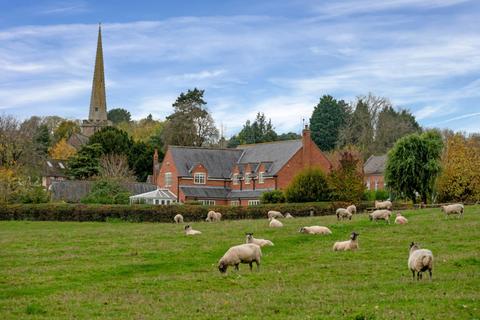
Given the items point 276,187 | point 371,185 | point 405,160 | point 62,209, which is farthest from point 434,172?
point 371,185

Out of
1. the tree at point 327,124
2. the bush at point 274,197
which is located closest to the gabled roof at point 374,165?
the tree at point 327,124

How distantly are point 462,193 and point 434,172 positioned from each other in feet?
22.0

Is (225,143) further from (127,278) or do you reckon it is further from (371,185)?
(127,278)

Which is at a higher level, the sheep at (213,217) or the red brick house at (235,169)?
the red brick house at (235,169)

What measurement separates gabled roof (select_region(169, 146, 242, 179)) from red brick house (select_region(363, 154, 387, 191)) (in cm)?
3560

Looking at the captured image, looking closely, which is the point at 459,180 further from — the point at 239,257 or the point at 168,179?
the point at 239,257

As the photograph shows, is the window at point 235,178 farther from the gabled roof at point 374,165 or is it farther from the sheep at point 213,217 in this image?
the sheep at point 213,217

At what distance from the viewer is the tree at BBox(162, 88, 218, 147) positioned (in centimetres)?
14125

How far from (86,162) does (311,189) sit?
5389 cm

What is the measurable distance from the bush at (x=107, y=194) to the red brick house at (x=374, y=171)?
5696cm

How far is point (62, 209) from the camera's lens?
70125 millimetres

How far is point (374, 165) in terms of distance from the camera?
137500mm

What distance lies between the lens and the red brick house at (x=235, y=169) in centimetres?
9944

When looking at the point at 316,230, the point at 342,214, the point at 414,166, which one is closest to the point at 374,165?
the point at 414,166
